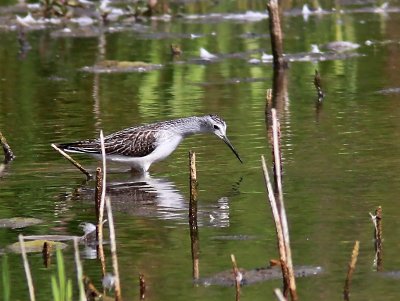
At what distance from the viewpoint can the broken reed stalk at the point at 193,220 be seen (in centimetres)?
877

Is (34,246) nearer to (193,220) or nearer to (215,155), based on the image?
(193,220)

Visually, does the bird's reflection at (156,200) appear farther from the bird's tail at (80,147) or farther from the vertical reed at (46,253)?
the vertical reed at (46,253)

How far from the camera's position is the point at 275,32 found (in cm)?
1819

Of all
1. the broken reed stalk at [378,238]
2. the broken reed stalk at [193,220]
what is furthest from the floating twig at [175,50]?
the broken reed stalk at [378,238]

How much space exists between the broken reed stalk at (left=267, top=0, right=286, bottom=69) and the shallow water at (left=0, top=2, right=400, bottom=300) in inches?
10.8

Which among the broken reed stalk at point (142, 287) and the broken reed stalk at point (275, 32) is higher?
the broken reed stalk at point (142, 287)

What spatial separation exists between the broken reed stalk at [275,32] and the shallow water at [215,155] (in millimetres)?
273

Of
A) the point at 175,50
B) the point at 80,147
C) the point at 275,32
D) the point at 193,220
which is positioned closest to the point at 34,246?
the point at 193,220

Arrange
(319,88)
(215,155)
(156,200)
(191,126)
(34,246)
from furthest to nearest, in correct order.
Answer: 1. (319,88)
2. (215,155)
3. (191,126)
4. (156,200)
5. (34,246)

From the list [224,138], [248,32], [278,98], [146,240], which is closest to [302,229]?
[146,240]

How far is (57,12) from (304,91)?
922 cm

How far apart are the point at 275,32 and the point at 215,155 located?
5516mm

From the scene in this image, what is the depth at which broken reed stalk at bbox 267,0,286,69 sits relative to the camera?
1812 centimetres

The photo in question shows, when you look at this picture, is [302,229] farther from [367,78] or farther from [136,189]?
[367,78]
